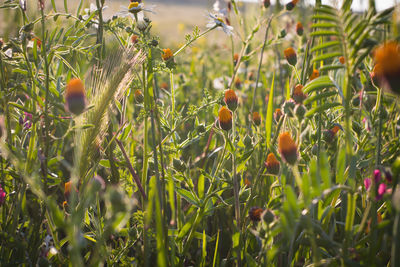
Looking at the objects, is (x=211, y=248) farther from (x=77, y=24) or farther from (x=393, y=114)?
(x=77, y=24)

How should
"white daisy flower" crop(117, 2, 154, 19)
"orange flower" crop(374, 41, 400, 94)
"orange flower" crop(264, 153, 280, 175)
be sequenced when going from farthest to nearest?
1. "white daisy flower" crop(117, 2, 154, 19)
2. "orange flower" crop(264, 153, 280, 175)
3. "orange flower" crop(374, 41, 400, 94)

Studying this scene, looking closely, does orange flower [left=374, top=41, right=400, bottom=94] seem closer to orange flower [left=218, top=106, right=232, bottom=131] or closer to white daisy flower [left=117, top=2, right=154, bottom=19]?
orange flower [left=218, top=106, right=232, bottom=131]

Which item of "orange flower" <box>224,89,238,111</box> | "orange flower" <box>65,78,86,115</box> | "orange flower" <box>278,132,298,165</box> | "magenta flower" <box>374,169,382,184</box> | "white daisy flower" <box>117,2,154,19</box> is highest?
"white daisy flower" <box>117,2,154,19</box>

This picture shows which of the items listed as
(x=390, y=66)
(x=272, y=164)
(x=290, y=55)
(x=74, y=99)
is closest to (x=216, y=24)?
(x=290, y=55)

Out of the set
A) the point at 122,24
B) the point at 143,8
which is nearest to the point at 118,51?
the point at 122,24

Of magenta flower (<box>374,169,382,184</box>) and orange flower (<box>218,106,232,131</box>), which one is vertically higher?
orange flower (<box>218,106,232,131</box>)

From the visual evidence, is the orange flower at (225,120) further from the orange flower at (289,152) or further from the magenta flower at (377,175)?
the magenta flower at (377,175)

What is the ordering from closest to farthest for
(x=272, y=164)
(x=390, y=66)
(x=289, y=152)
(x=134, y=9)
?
(x=390, y=66), (x=289, y=152), (x=272, y=164), (x=134, y=9)

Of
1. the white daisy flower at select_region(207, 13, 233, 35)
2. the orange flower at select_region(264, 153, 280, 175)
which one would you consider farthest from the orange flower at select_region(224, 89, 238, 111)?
the white daisy flower at select_region(207, 13, 233, 35)

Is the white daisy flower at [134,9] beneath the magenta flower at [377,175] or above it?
above

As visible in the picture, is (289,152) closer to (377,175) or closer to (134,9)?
(377,175)

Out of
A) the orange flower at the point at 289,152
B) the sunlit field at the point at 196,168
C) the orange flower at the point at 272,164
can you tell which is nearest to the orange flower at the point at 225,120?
the sunlit field at the point at 196,168

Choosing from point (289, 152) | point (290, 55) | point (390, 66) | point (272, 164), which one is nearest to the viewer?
point (390, 66)

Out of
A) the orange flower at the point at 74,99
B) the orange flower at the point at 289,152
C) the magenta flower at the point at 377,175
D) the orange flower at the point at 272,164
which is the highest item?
the orange flower at the point at 74,99
